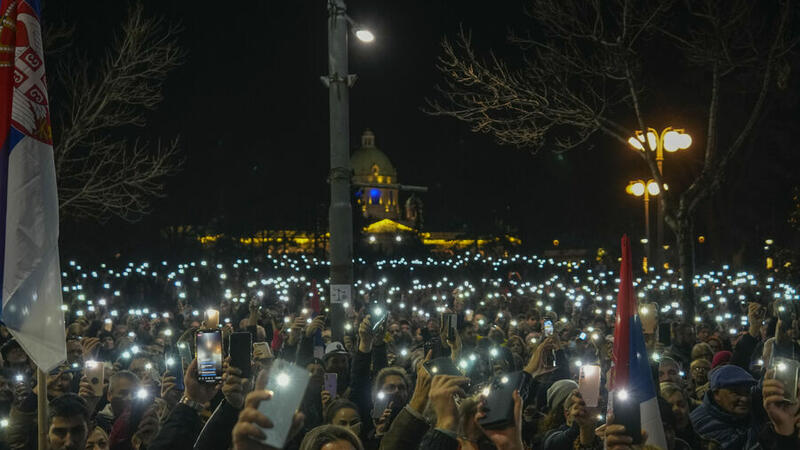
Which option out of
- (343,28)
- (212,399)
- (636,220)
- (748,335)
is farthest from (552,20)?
→ (636,220)

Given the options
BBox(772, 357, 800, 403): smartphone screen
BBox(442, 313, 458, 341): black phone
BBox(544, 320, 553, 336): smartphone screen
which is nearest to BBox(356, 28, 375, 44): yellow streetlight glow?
BBox(442, 313, 458, 341): black phone

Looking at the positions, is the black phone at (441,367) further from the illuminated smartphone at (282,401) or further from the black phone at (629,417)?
the illuminated smartphone at (282,401)

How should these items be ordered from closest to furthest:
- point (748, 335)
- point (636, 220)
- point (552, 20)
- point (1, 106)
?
point (1, 106) → point (748, 335) → point (552, 20) → point (636, 220)

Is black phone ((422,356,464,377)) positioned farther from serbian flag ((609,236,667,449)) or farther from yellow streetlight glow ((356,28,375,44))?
yellow streetlight glow ((356,28,375,44))

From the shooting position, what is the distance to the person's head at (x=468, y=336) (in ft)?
39.5

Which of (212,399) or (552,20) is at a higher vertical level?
(552,20)

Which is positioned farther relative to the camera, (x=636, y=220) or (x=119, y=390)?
(x=636, y=220)

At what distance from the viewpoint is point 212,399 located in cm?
526

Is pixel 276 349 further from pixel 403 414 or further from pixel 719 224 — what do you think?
pixel 719 224

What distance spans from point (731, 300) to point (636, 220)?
63.9 feet

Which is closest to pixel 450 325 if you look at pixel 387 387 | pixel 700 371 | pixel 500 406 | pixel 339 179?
pixel 339 179

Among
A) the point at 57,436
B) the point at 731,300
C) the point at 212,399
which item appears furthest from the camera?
the point at 731,300

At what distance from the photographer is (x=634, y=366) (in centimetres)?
479

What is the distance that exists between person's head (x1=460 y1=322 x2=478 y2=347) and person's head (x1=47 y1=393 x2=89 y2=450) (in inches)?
250
